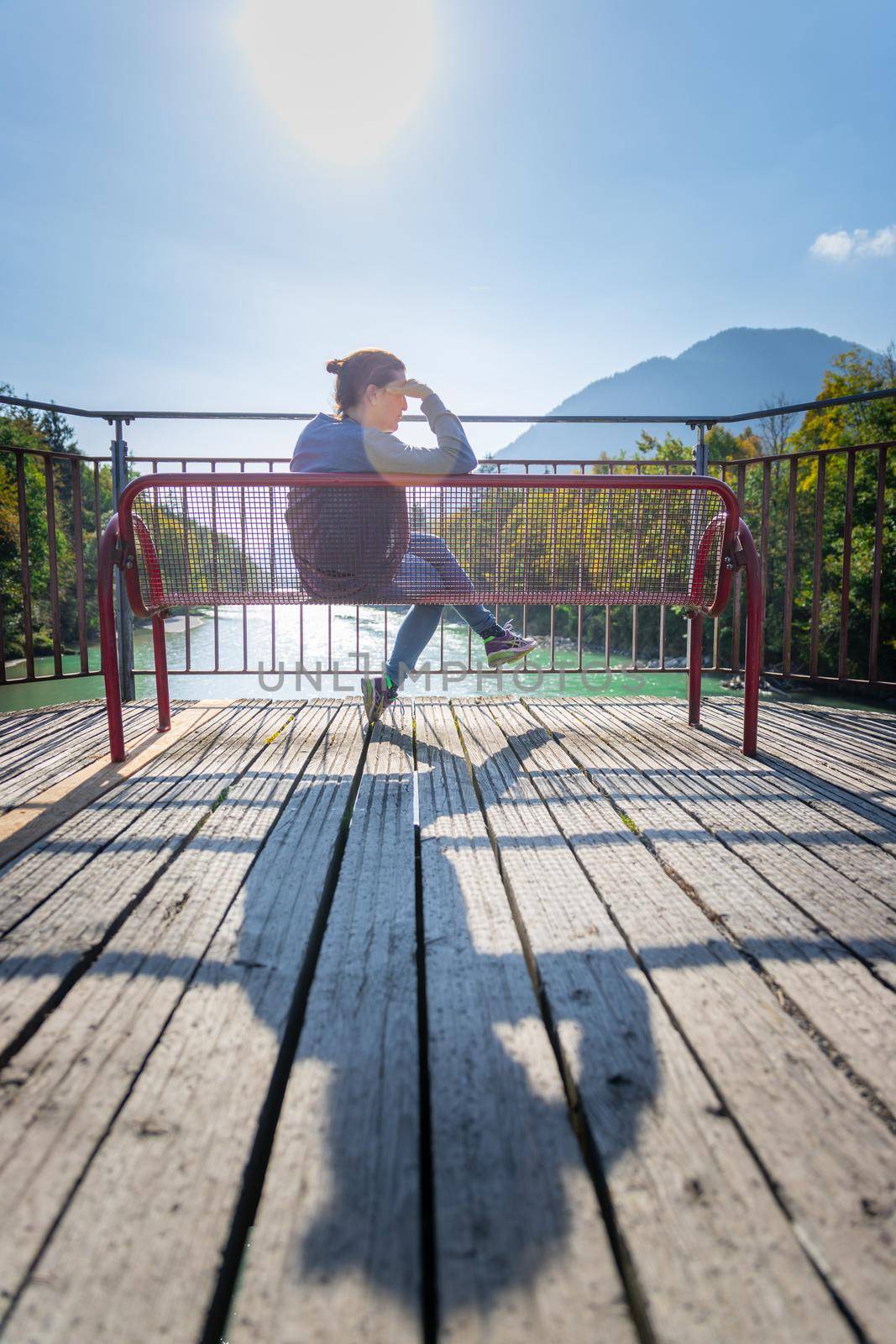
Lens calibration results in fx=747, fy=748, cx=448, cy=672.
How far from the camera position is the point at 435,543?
2.60 m

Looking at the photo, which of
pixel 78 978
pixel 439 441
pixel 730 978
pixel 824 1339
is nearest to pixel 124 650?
pixel 439 441

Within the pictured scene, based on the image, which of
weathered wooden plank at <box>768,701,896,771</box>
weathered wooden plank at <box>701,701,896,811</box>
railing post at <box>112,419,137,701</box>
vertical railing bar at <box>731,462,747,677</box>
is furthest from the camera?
vertical railing bar at <box>731,462,747,677</box>

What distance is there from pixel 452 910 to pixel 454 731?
159 cm

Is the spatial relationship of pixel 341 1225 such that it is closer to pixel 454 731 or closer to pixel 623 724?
pixel 454 731

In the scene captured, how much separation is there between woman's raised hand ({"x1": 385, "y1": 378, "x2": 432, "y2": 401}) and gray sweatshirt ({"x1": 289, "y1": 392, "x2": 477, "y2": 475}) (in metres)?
0.03

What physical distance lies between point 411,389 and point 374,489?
588mm

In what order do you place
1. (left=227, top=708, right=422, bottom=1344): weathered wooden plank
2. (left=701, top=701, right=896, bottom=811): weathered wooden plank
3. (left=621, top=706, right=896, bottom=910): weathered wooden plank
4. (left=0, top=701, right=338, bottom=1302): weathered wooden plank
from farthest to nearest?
(left=701, top=701, right=896, bottom=811): weathered wooden plank
(left=621, top=706, right=896, bottom=910): weathered wooden plank
(left=0, top=701, right=338, bottom=1302): weathered wooden plank
(left=227, top=708, right=422, bottom=1344): weathered wooden plank

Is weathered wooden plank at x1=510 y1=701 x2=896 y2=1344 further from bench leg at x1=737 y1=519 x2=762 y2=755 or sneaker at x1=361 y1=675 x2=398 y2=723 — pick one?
sneaker at x1=361 y1=675 x2=398 y2=723

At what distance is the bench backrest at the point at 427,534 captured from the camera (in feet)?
7.96

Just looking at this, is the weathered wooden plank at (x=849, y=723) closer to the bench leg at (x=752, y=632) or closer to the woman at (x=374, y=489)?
the bench leg at (x=752, y=632)

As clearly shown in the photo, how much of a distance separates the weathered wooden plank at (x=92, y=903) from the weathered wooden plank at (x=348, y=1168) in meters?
0.39

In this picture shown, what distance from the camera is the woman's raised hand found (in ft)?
8.95

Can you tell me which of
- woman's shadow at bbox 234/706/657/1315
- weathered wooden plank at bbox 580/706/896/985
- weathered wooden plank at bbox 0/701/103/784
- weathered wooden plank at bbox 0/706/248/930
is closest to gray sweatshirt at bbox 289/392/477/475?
weathered wooden plank at bbox 0/706/248/930
